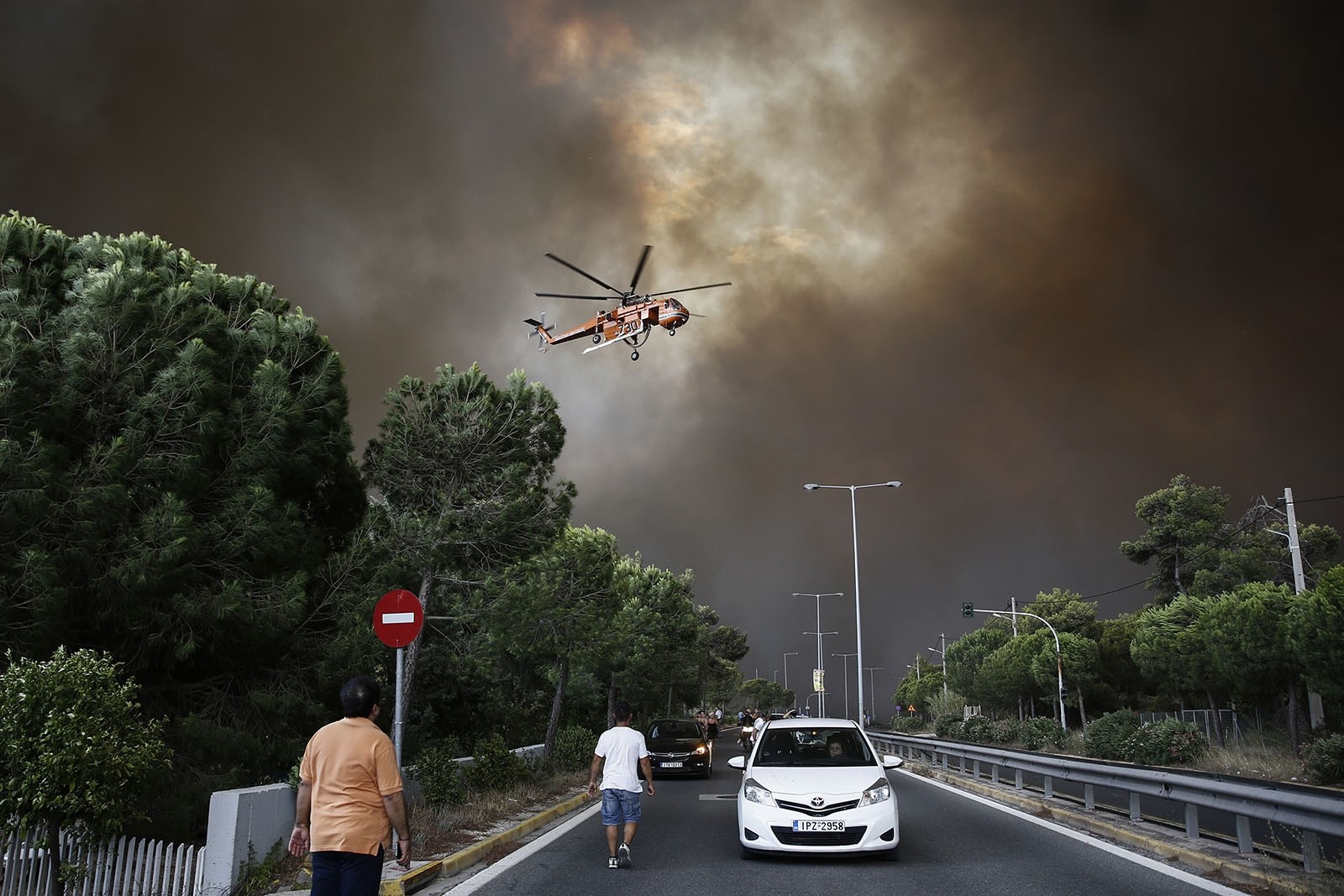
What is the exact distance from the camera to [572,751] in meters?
24.5

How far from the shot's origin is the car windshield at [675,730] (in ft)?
88.2

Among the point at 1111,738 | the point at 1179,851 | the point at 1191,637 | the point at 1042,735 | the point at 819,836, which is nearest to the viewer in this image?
the point at 1179,851

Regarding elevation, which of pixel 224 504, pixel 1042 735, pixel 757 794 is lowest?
pixel 1042 735

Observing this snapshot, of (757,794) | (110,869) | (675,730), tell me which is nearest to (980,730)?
(675,730)

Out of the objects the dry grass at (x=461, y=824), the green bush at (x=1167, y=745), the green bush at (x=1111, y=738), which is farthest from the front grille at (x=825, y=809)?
the green bush at (x=1111, y=738)

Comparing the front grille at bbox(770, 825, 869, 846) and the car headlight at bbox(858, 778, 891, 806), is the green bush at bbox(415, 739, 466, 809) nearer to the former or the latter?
the front grille at bbox(770, 825, 869, 846)

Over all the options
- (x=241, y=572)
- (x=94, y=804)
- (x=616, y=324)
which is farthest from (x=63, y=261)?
(x=616, y=324)

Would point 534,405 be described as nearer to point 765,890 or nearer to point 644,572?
point 765,890

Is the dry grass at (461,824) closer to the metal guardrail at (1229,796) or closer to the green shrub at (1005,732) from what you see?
the metal guardrail at (1229,796)

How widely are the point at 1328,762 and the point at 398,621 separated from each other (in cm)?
1878

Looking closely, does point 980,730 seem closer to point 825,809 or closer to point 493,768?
point 493,768

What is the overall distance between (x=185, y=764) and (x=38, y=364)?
566 cm

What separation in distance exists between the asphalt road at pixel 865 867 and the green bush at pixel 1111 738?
11.7 m

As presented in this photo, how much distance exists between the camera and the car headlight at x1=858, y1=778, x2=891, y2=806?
10305 mm
